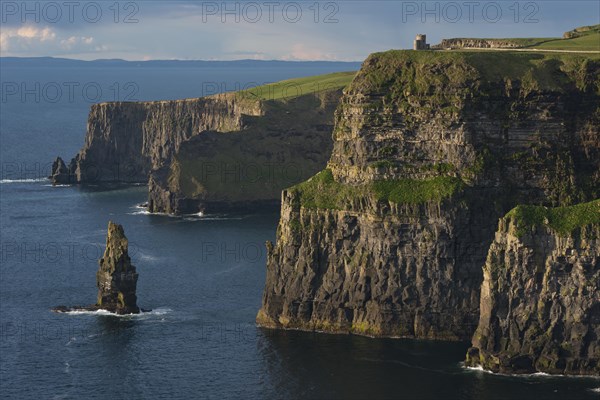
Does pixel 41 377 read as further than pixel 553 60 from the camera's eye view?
No

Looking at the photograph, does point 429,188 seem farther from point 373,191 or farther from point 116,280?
point 116,280

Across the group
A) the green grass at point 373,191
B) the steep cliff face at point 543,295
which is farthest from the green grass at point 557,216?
the green grass at point 373,191

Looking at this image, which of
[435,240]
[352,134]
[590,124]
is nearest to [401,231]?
[435,240]

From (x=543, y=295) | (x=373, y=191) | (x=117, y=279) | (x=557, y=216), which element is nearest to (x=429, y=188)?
(x=373, y=191)

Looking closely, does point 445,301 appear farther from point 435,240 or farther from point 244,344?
point 244,344

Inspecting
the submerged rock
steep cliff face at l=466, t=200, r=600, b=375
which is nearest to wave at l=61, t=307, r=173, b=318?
the submerged rock

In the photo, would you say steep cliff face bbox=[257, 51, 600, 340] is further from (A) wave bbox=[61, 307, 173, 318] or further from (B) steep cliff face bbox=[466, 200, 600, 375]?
(A) wave bbox=[61, 307, 173, 318]

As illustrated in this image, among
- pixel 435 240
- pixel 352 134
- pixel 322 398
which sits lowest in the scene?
pixel 322 398
